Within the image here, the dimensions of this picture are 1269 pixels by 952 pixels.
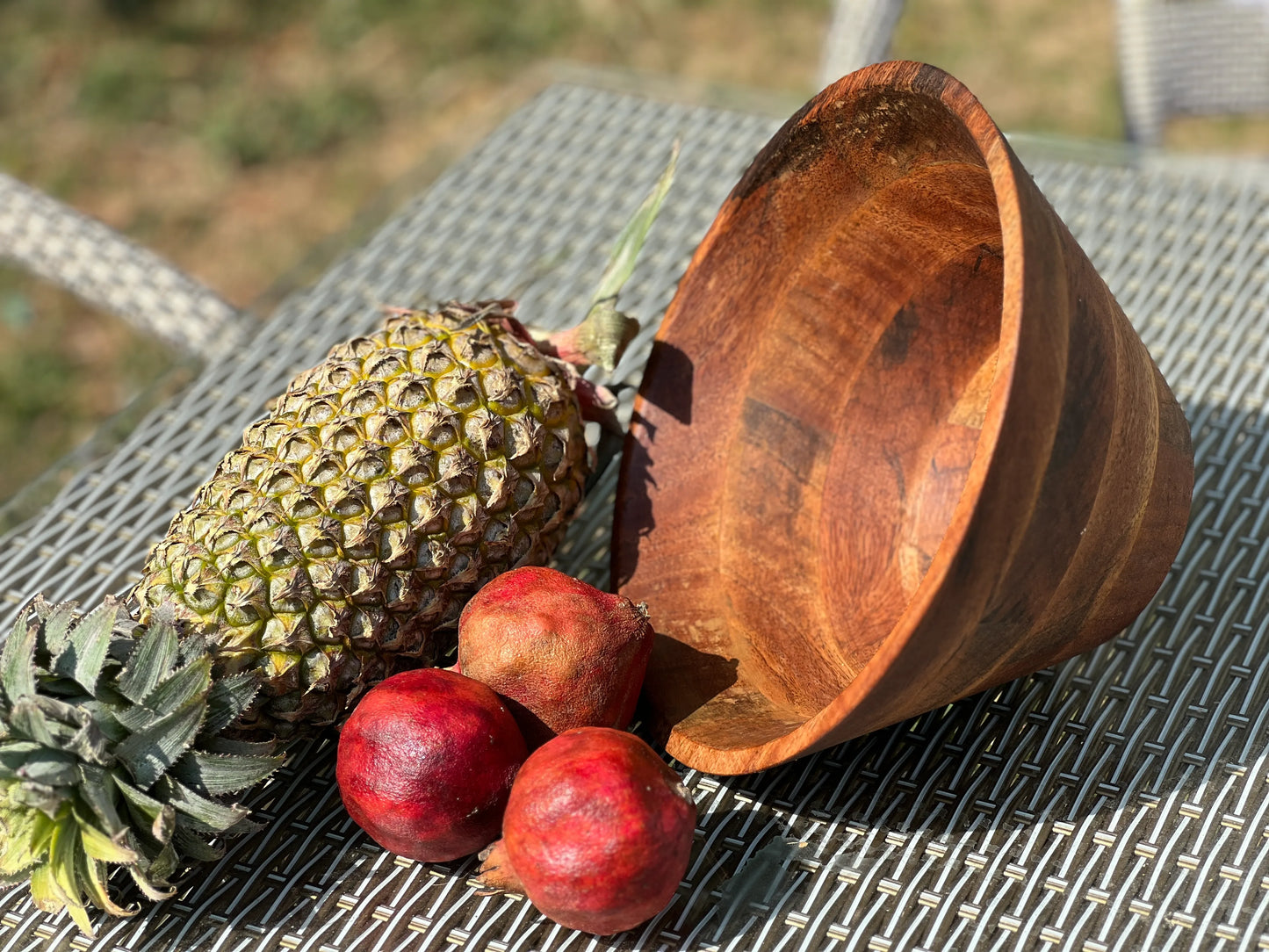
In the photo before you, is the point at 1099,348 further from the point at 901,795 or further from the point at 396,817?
the point at 396,817

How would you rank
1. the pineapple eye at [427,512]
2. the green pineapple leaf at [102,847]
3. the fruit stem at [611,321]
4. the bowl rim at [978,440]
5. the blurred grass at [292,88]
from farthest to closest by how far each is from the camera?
the blurred grass at [292,88]
the fruit stem at [611,321]
the pineapple eye at [427,512]
the green pineapple leaf at [102,847]
the bowl rim at [978,440]

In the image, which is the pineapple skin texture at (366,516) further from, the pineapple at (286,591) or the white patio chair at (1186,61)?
the white patio chair at (1186,61)

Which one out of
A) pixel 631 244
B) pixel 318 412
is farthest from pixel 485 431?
pixel 631 244

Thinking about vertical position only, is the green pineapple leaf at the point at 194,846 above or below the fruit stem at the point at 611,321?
below

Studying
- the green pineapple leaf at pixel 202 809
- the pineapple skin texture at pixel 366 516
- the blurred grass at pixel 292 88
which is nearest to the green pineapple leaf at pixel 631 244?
the pineapple skin texture at pixel 366 516

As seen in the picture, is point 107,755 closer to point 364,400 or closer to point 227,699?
point 227,699

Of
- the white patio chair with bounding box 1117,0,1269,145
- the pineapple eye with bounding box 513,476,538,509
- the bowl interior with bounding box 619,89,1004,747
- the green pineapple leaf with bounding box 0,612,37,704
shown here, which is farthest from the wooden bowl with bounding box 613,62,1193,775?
the white patio chair with bounding box 1117,0,1269,145

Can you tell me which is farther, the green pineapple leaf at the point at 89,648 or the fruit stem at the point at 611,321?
the fruit stem at the point at 611,321

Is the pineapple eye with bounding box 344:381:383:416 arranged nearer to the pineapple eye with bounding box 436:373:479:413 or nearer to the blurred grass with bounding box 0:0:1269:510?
the pineapple eye with bounding box 436:373:479:413
